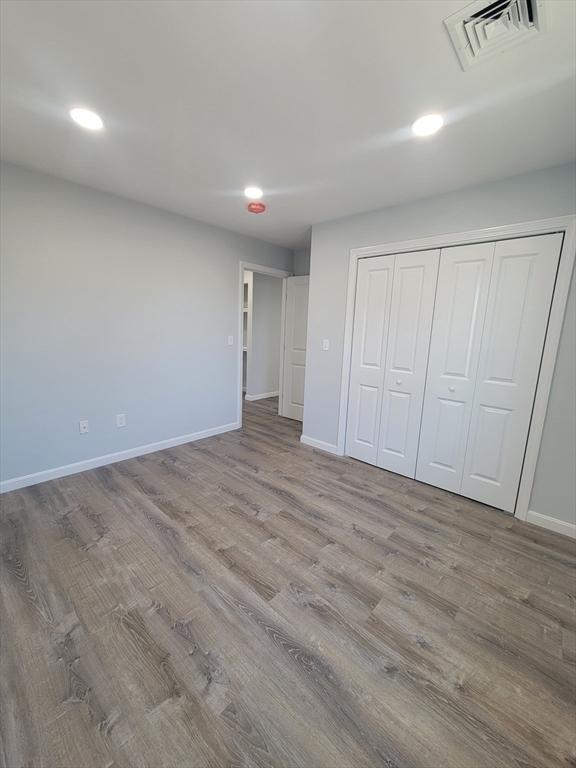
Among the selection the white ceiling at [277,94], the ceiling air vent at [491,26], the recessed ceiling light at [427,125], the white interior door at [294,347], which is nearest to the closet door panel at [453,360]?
the white ceiling at [277,94]

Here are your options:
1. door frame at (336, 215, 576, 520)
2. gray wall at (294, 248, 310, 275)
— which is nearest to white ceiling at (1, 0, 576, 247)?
door frame at (336, 215, 576, 520)

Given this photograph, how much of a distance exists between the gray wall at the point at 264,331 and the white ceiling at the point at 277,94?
10.0ft

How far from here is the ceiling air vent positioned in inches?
42.9

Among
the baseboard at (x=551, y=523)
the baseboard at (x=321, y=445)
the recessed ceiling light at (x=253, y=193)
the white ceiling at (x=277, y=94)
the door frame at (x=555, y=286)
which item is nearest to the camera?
the white ceiling at (x=277, y=94)

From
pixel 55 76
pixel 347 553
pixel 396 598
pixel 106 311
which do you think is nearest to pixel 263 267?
pixel 106 311

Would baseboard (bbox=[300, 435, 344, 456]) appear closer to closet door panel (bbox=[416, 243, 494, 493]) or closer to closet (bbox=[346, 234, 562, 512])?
closet (bbox=[346, 234, 562, 512])

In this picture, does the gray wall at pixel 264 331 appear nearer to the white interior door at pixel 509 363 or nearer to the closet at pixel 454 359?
the closet at pixel 454 359

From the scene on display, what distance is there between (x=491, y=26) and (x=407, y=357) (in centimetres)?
206

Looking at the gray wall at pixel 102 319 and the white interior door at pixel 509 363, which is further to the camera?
the gray wall at pixel 102 319

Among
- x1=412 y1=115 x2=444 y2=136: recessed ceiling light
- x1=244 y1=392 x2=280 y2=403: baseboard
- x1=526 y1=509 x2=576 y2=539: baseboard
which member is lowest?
x1=526 y1=509 x2=576 y2=539: baseboard

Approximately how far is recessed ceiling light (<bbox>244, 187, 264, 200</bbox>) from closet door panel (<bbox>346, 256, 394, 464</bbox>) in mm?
1140

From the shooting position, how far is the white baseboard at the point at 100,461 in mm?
2492

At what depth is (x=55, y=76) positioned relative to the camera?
1.47 meters

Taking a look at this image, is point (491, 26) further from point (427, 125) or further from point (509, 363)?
point (509, 363)
